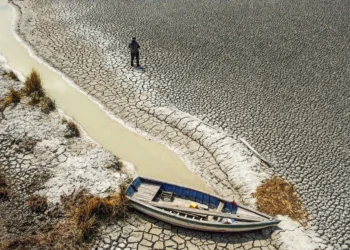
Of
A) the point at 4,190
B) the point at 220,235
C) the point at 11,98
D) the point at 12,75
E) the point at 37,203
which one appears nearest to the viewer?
the point at 220,235

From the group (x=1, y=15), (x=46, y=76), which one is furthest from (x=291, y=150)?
(x=1, y=15)

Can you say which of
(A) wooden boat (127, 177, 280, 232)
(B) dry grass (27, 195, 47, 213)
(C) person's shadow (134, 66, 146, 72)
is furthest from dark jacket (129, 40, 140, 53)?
(B) dry grass (27, 195, 47, 213)

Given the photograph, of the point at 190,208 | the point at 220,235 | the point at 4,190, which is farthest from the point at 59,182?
the point at 220,235

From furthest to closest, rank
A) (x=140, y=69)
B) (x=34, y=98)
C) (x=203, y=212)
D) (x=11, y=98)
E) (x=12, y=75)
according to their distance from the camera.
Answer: (x=140, y=69) → (x=12, y=75) → (x=34, y=98) → (x=11, y=98) → (x=203, y=212)

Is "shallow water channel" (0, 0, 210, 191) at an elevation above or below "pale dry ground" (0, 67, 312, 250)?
above

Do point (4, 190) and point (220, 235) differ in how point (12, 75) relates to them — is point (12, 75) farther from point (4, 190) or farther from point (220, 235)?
point (220, 235)

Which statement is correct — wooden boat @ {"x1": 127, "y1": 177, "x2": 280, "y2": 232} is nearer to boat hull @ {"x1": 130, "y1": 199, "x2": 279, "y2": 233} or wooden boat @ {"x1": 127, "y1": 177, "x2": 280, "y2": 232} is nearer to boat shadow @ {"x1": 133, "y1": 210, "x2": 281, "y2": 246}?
boat hull @ {"x1": 130, "y1": 199, "x2": 279, "y2": 233}

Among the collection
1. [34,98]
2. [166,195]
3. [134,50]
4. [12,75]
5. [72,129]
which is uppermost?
[134,50]

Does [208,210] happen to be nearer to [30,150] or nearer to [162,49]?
[30,150]
